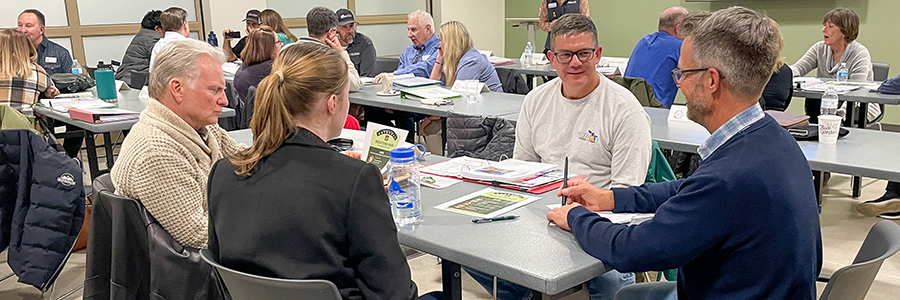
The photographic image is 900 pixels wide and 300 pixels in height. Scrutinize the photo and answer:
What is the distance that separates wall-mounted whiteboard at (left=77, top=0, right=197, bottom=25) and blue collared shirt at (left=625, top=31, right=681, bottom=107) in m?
4.90

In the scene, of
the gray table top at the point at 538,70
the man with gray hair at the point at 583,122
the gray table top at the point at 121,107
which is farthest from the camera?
the gray table top at the point at 538,70

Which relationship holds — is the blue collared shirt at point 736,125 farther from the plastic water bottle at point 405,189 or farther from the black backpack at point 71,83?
the black backpack at point 71,83

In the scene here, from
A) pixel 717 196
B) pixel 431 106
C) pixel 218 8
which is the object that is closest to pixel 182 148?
pixel 717 196

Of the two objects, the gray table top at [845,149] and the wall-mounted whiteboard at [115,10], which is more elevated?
the wall-mounted whiteboard at [115,10]

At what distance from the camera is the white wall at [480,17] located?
9.45 meters

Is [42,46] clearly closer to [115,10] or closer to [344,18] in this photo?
[115,10]

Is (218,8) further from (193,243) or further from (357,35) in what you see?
(193,243)

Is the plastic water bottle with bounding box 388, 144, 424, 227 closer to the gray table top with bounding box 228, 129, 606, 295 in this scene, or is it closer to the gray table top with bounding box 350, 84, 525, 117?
the gray table top with bounding box 228, 129, 606, 295

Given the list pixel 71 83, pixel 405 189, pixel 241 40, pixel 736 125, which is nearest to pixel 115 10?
pixel 241 40

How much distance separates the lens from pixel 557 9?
790cm

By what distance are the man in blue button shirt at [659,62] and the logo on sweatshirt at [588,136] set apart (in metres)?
2.43

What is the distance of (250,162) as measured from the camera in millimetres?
1494

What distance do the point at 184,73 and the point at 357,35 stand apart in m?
4.57

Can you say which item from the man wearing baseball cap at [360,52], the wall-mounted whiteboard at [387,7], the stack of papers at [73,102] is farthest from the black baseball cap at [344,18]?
the wall-mounted whiteboard at [387,7]
